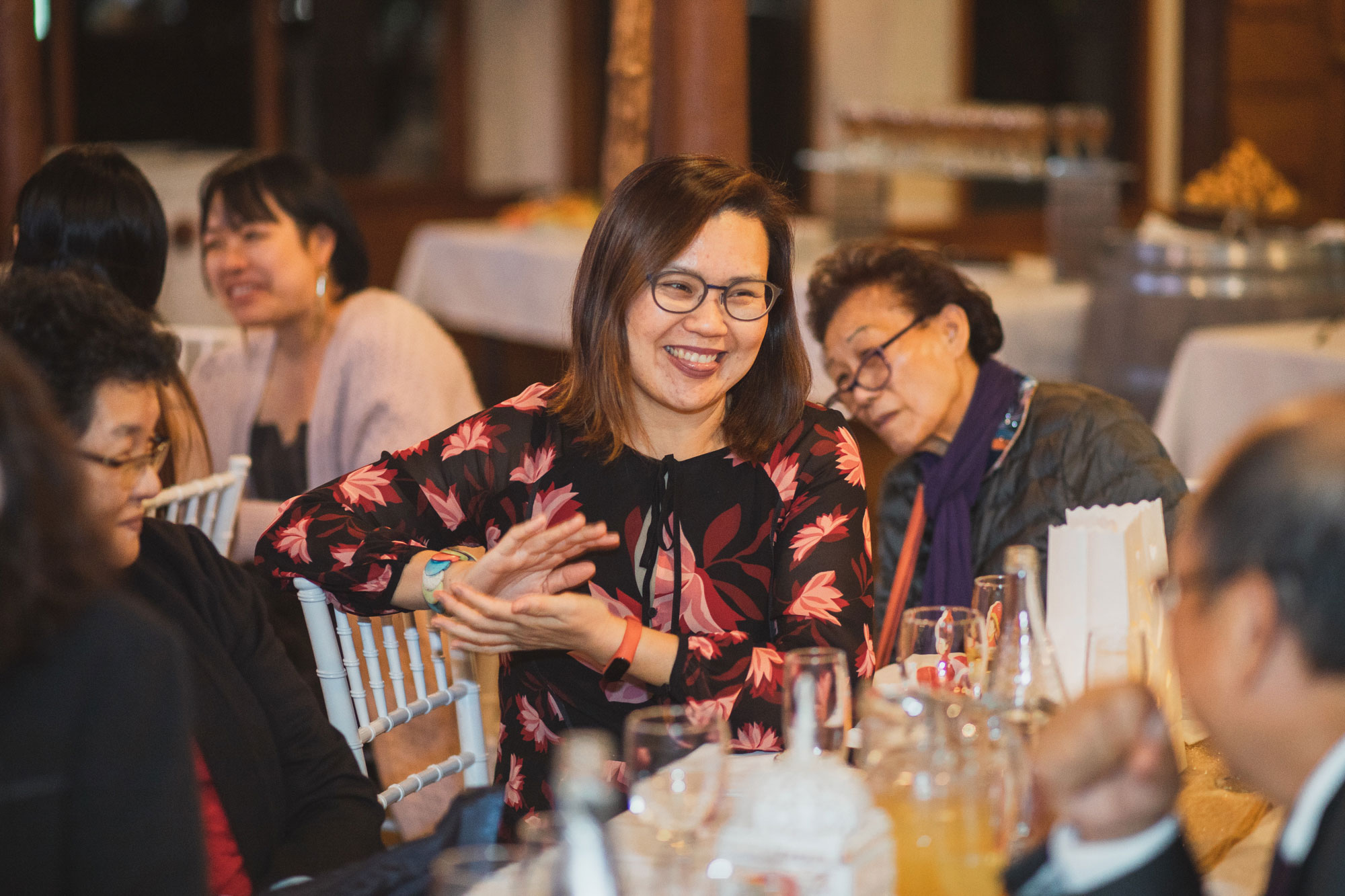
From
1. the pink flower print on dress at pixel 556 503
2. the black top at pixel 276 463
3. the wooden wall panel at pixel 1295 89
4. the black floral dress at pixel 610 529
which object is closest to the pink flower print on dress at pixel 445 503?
the black floral dress at pixel 610 529

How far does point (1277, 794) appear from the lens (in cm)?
96

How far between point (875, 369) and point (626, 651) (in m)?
0.80

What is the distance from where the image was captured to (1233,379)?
3795 mm

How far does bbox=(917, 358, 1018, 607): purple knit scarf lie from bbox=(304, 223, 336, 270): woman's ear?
147cm

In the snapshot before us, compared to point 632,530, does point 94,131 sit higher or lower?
higher

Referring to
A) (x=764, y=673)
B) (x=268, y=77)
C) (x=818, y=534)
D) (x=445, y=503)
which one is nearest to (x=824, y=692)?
(x=764, y=673)

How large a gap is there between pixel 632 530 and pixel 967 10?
6.33 m

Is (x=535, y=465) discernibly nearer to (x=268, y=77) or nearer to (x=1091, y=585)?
(x=1091, y=585)

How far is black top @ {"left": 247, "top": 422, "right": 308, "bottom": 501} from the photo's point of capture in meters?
2.93

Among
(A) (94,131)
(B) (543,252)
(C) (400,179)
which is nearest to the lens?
(B) (543,252)

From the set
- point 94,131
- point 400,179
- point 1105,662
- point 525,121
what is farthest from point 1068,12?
point 1105,662

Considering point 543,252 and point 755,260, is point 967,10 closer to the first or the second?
point 543,252

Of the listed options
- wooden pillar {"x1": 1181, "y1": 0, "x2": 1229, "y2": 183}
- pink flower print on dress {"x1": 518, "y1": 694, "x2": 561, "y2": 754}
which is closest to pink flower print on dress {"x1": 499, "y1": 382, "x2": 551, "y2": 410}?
pink flower print on dress {"x1": 518, "y1": 694, "x2": 561, "y2": 754}

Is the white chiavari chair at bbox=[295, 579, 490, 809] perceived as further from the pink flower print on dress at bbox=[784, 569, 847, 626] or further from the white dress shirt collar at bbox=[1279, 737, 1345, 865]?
the white dress shirt collar at bbox=[1279, 737, 1345, 865]
